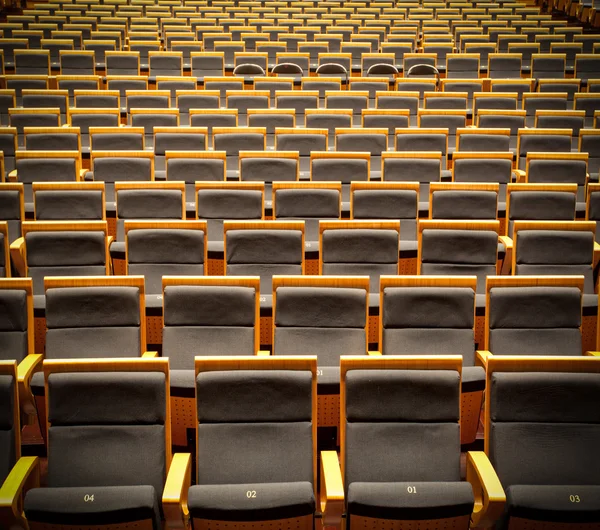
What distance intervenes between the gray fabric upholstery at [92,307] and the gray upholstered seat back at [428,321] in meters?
0.22

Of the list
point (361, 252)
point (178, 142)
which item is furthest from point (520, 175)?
point (178, 142)

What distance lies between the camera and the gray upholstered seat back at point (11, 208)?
81 centimetres

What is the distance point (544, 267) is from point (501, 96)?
0.59 m

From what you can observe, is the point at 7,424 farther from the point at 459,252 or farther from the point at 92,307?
the point at 459,252

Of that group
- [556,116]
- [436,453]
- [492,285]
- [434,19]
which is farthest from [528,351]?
[434,19]

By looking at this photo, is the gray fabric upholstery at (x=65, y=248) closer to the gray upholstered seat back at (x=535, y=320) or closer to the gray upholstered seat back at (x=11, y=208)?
the gray upholstered seat back at (x=11, y=208)

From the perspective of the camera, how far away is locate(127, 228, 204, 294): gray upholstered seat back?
709mm

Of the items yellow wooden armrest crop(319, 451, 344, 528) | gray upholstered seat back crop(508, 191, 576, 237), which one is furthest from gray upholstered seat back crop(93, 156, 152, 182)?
yellow wooden armrest crop(319, 451, 344, 528)

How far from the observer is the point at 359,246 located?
714 mm

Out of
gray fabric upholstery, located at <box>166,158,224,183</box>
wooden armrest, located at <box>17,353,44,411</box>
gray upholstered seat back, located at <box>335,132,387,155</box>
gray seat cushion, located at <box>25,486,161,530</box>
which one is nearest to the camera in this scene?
gray seat cushion, located at <box>25,486,161,530</box>

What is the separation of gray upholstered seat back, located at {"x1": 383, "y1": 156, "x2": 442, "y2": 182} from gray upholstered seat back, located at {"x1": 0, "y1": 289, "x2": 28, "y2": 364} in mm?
526

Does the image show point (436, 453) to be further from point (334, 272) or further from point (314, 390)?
point (334, 272)

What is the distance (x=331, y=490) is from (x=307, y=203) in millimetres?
454

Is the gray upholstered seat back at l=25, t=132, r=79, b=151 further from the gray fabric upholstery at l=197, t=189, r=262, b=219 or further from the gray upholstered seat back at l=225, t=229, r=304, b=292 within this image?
the gray upholstered seat back at l=225, t=229, r=304, b=292
